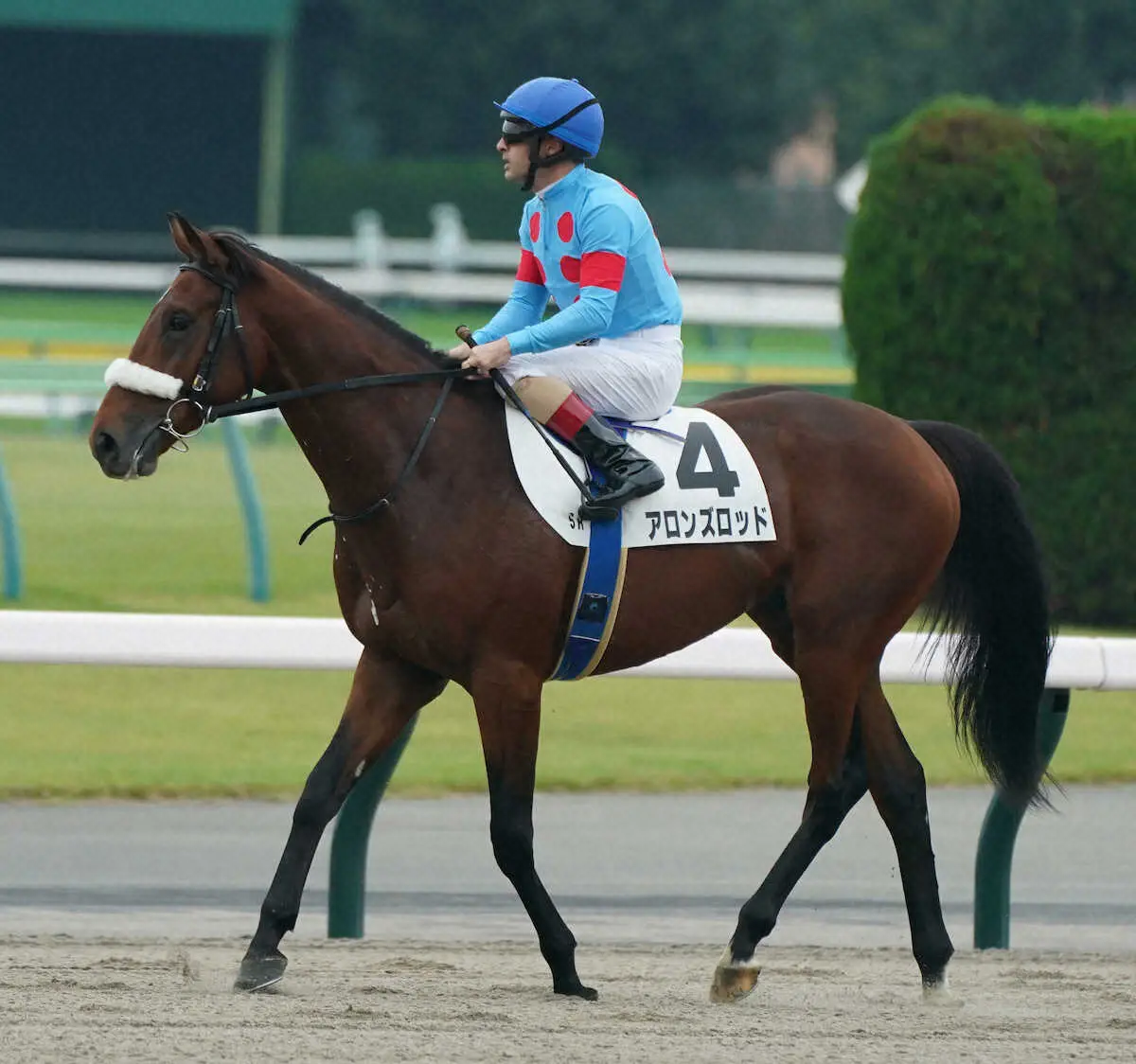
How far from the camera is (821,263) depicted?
25094mm

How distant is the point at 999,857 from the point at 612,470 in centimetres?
164

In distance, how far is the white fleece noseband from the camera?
5043 mm

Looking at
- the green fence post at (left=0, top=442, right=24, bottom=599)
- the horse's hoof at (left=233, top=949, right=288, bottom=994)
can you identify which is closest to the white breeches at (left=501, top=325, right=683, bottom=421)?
the horse's hoof at (left=233, top=949, right=288, bottom=994)

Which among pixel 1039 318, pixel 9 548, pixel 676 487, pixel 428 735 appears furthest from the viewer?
pixel 1039 318

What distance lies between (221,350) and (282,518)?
937 cm

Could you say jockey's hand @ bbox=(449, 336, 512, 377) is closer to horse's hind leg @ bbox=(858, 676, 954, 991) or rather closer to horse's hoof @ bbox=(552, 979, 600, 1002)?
horse's hind leg @ bbox=(858, 676, 954, 991)

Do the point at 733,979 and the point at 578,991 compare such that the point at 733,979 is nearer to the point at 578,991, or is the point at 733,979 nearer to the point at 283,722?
the point at 578,991

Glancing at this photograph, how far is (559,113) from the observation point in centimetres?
541

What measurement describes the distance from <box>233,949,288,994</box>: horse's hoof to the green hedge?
6182 millimetres

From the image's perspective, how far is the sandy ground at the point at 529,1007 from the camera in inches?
184

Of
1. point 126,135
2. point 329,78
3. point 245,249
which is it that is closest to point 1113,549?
point 245,249

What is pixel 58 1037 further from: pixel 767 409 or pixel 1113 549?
pixel 1113 549

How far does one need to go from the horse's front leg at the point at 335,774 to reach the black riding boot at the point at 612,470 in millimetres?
542

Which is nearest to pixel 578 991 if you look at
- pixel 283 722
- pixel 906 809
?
pixel 906 809
